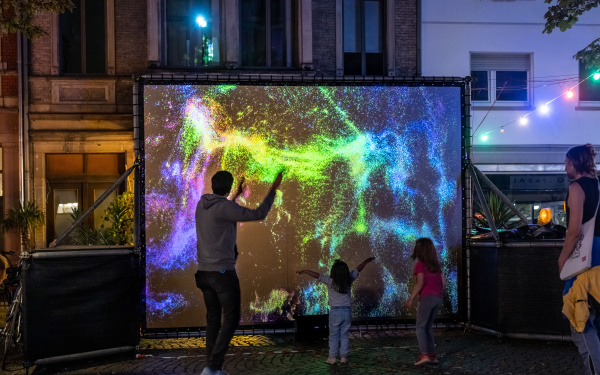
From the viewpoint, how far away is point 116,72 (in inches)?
628

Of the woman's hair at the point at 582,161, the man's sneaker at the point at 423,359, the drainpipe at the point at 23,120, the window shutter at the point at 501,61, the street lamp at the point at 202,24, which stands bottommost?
the man's sneaker at the point at 423,359

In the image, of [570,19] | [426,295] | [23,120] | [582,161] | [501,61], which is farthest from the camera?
[501,61]

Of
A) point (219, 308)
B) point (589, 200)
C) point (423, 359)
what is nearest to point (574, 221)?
point (589, 200)

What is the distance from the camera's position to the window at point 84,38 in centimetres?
1605

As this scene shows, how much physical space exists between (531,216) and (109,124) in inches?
419

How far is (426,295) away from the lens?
25.1 ft

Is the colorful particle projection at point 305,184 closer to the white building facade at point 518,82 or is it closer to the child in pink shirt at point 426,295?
the child in pink shirt at point 426,295

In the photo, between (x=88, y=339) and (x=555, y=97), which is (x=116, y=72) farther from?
(x=555, y=97)

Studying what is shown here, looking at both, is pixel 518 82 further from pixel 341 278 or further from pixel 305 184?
pixel 341 278

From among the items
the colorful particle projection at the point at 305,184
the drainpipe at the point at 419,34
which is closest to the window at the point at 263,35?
the drainpipe at the point at 419,34

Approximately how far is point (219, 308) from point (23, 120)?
10.7 meters

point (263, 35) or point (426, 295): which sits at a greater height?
point (263, 35)

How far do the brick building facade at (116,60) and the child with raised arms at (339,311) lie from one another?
9.03 meters

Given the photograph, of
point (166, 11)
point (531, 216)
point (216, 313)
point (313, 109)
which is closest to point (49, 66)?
point (166, 11)
